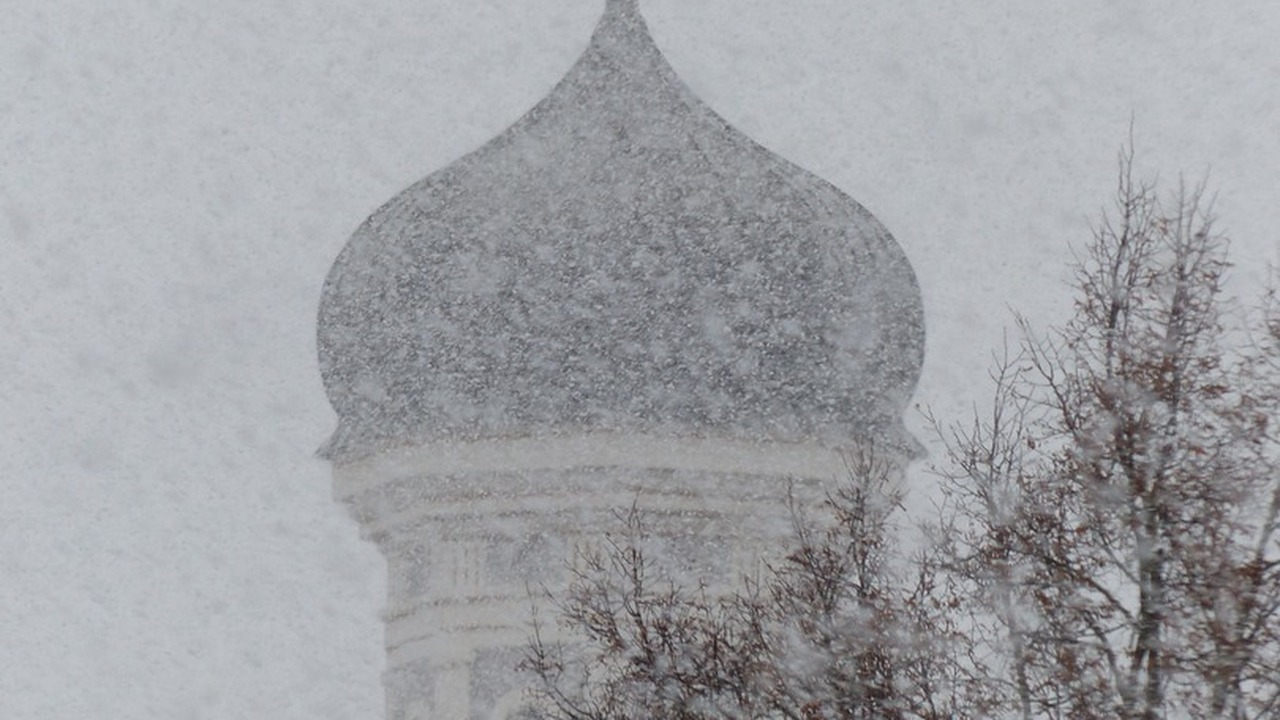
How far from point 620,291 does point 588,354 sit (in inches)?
20.6

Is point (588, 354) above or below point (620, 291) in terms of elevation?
below

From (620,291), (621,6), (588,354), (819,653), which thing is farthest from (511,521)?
(819,653)

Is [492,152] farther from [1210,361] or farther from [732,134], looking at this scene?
[1210,361]

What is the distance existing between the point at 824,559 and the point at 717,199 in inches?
366

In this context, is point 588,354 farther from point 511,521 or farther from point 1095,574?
point 1095,574

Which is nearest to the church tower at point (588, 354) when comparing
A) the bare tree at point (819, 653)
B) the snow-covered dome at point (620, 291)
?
the snow-covered dome at point (620, 291)

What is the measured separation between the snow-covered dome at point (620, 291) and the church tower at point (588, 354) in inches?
0.6

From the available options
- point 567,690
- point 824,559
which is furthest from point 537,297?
point 824,559

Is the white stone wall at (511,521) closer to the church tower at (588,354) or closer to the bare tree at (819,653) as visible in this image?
the church tower at (588,354)

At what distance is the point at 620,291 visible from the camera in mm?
17047

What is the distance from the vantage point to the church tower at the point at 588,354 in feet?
52.7

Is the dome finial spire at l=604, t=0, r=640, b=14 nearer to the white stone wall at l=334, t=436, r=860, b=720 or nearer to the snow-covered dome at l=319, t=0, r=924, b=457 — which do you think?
the snow-covered dome at l=319, t=0, r=924, b=457

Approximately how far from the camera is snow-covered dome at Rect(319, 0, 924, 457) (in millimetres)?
16438

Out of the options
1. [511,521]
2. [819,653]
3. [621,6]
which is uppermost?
[621,6]
